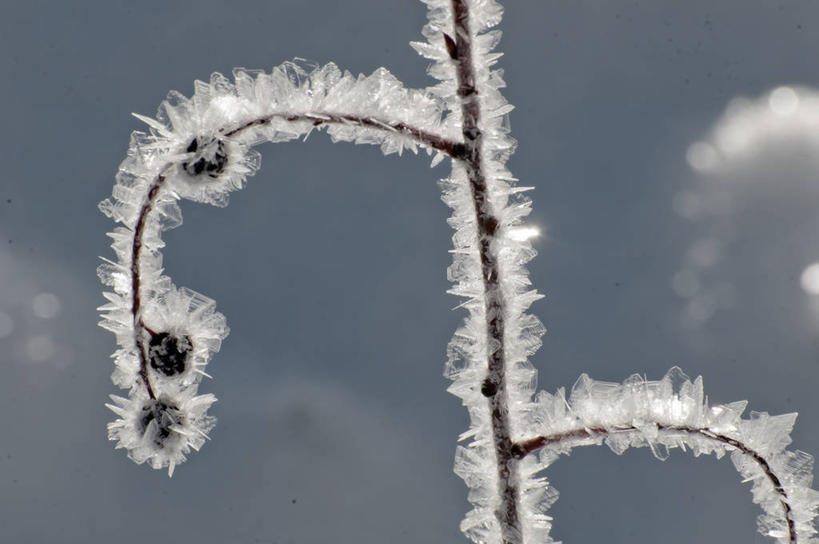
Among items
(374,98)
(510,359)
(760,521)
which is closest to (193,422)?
(510,359)

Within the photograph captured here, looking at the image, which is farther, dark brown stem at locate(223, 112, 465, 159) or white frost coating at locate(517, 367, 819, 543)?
white frost coating at locate(517, 367, 819, 543)

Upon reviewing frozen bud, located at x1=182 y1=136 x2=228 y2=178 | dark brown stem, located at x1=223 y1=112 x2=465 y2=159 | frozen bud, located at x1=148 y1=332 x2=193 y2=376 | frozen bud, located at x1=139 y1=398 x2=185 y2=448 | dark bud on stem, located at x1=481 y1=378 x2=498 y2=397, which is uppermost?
dark brown stem, located at x1=223 y1=112 x2=465 y2=159

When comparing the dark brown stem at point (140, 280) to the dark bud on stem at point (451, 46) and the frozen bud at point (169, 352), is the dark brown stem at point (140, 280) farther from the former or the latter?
the dark bud on stem at point (451, 46)

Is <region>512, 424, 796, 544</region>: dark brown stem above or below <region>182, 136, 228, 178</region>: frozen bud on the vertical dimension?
below

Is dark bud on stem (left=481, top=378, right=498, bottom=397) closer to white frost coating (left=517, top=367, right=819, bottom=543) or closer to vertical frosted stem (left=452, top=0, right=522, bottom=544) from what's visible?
vertical frosted stem (left=452, top=0, right=522, bottom=544)

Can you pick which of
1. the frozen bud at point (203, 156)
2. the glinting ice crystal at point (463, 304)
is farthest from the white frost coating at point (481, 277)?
the frozen bud at point (203, 156)

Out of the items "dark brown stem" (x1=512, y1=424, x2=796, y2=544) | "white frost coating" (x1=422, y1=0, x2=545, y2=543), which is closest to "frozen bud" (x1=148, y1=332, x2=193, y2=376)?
"white frost coating" (x1=422, y1=0, x2=545, y2=543)

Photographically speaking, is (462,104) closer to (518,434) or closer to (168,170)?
(168,170)

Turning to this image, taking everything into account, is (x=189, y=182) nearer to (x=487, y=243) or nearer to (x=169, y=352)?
(x=169, y=352)
